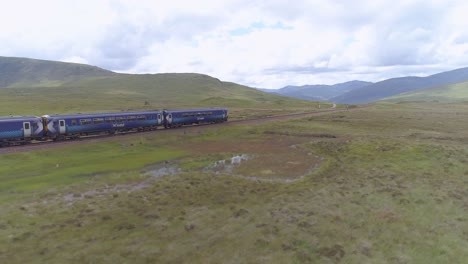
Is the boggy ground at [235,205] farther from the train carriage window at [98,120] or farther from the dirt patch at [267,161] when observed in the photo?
the train carriage window at [98,120]

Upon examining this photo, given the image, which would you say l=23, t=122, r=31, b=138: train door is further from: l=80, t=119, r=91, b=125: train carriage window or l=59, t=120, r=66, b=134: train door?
l=80, t=119, r=91, b=125: train carriage window

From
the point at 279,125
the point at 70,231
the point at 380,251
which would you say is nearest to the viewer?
the point at 380,251

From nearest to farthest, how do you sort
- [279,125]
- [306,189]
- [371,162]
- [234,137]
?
[306,189]
[371,162]
[234,137]
[279,125]

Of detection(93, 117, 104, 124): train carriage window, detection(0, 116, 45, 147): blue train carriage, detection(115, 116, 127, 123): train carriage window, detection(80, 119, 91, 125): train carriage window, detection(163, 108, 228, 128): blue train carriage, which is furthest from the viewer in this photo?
detection(163, 108, 228, 128): blue train carriage

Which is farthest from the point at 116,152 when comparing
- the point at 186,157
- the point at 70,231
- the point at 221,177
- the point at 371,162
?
the point at 371,162

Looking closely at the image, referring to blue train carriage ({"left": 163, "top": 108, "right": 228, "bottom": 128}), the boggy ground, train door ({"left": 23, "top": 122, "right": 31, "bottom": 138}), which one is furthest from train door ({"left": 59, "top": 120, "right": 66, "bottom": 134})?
blue train carriage ({"left": 163, "top": 108, "right": 228, "bottom": 128})

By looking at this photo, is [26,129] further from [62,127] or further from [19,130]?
[62,127]

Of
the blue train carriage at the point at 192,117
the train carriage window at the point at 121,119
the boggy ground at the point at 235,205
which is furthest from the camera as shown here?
the blue train carriage at the point at 192,117

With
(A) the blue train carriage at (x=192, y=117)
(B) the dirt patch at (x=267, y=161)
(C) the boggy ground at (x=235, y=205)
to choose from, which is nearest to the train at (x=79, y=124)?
(A) the blue train carriage at (x=192, y=117)

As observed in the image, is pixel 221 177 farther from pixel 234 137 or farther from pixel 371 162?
pixel 234 137
